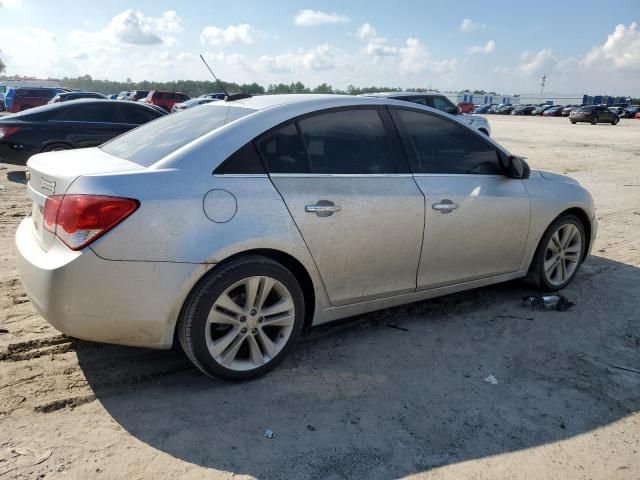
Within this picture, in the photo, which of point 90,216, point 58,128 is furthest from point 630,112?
point 90,216

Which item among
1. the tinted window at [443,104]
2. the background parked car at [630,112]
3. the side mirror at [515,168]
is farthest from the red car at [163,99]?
the background parked car at [630,112]

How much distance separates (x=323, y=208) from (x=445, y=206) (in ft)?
3.30

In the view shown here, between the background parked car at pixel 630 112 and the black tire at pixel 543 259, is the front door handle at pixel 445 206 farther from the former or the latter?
the background parked car at pixel 630 112

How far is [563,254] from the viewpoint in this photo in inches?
190

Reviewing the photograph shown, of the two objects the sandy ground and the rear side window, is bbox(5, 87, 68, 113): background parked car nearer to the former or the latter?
the sandy ground

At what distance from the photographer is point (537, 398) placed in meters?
3.19

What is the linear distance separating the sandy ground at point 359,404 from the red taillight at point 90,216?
0.94m

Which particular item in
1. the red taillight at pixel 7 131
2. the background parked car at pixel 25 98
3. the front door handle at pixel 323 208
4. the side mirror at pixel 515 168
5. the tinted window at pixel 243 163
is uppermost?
the tinted window at pixel 243 163

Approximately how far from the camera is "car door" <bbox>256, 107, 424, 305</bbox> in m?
3.28

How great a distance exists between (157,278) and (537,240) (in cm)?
318

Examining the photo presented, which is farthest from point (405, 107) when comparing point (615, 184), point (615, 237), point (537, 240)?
point (615, 184)

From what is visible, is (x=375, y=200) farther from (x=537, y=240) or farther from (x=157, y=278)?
(x=537, y=240)

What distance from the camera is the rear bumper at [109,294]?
2.75 metres

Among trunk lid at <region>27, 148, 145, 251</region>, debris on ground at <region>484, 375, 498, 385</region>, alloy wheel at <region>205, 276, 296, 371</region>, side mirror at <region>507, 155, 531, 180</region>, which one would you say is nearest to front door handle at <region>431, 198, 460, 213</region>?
side mirror at <region>507, 155, 531, 180</region>
